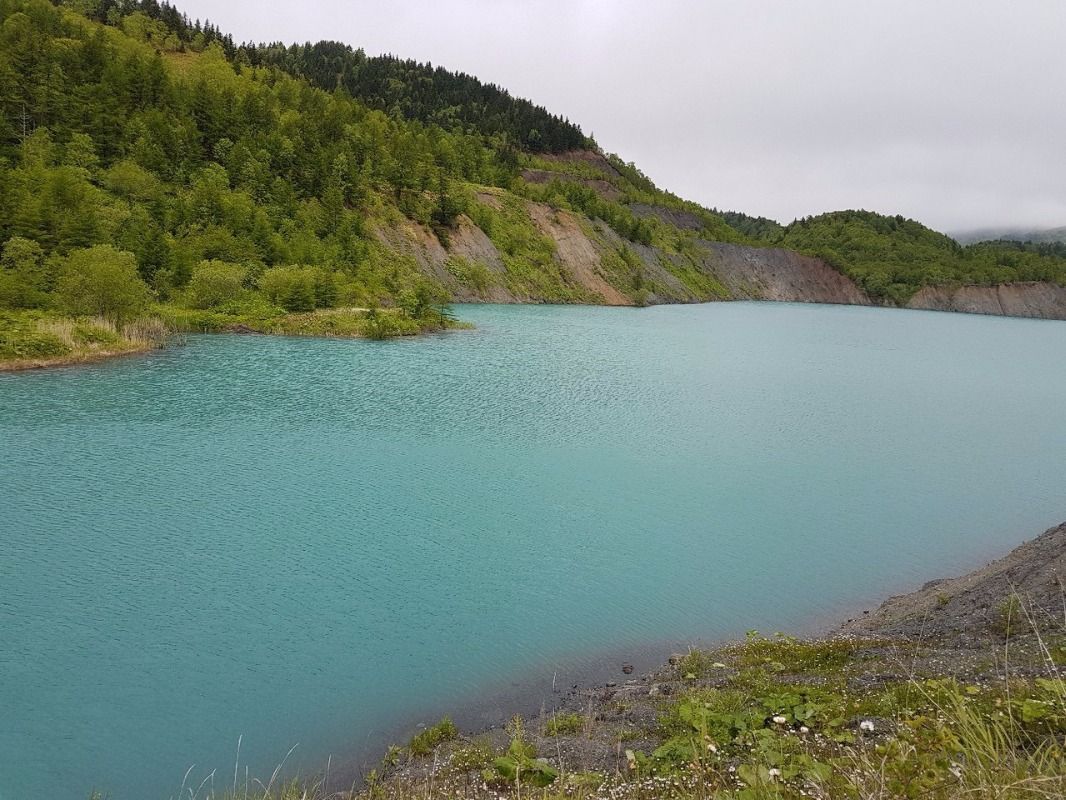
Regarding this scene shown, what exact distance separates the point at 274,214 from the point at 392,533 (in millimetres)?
69111

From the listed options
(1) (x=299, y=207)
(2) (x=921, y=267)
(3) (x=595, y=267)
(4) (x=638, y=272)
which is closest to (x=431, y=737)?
(1) (x=299, y=207)

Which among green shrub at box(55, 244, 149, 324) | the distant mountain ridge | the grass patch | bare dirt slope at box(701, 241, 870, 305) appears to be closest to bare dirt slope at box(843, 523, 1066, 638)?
the grass patch

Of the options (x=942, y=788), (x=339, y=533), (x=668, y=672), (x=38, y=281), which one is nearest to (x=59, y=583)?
(x=339, y=533)

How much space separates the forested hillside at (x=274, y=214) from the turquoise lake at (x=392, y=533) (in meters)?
16.3

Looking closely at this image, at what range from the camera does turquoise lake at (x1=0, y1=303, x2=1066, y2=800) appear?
406 inches

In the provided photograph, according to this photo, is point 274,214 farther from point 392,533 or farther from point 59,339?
point 392,533

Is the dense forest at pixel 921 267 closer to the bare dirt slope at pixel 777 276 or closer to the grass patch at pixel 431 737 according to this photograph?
the bare dirt slope at pixel 777 276

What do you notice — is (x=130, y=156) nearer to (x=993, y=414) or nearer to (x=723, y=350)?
(x=723, y=350)

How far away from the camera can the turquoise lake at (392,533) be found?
10312 millimetres

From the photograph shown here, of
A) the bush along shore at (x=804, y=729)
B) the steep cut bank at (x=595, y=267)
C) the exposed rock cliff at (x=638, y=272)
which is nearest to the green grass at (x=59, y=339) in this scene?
the bush along shore at (x=804, y=729)

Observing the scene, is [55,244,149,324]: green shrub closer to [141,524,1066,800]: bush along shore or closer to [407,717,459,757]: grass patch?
[141,524,1066,800]: bush along shore

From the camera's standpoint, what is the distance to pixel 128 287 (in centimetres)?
4169

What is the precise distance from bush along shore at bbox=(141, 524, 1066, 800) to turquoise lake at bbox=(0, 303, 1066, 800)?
1.67m

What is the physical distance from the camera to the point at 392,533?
17.2m
